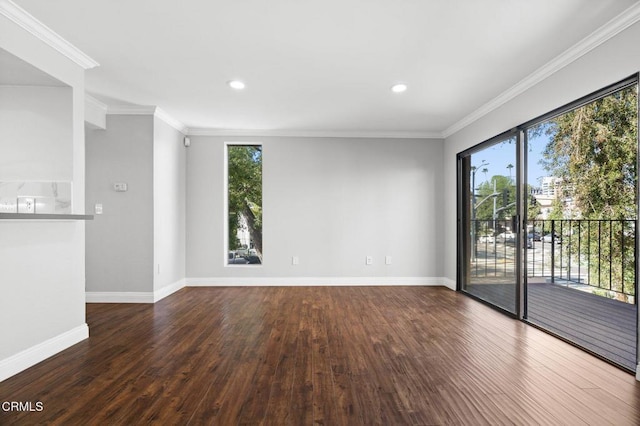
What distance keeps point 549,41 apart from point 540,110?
746mm

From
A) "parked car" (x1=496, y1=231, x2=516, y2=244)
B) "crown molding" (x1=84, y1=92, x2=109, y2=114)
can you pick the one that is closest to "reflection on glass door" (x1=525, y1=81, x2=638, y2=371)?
"parked car" (x1=496, y1=231, x2=516, y2=244)

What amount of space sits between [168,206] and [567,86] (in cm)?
481

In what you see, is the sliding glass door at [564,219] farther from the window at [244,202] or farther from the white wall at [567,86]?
the window at [244,202]

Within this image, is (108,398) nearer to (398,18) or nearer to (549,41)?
(398,18)

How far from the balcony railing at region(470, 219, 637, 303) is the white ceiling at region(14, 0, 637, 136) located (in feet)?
5.72

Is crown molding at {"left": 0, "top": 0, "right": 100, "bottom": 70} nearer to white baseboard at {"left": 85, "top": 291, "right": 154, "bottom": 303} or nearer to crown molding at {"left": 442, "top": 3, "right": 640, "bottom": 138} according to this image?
white baseboard at {"left": 85, "top": 291, "right": 154, "bottom": 303}

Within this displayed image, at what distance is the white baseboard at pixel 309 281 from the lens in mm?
5066

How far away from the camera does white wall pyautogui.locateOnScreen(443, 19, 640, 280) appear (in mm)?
2217

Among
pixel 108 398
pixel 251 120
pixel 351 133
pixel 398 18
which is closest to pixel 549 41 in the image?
pixel 398 18

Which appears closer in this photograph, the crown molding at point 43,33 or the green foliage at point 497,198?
the crown molding at point 43,33

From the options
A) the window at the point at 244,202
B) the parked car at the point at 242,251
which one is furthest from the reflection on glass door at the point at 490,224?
the parked car at the point at 242,251

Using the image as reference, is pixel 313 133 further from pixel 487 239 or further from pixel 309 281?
pixel 487 239

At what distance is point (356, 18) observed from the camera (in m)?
2.23

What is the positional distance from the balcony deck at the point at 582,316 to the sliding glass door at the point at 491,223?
0.03 m
